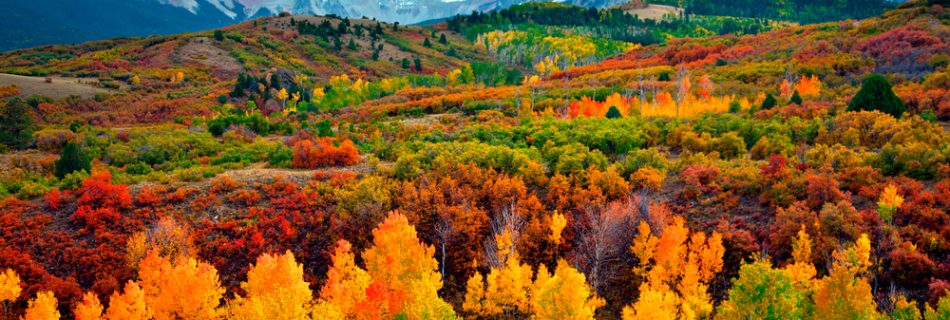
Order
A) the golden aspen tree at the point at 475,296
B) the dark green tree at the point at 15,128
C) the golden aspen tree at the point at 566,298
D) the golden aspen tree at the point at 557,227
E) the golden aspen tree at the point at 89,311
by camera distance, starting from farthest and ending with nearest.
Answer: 1. the dark green tree at the point at 15,128
2. the golden aspen tree at the point at 557,227
3. the golden aspen tree at the point at 475,296
4. the golden aspen tree at the point at 89,311
5. the golden aspen tree at the point at 566,298

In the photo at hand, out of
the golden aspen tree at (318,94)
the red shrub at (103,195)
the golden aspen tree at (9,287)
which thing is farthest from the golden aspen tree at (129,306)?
the golden aspen tree at (318,94)

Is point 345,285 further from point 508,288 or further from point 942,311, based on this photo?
point 942,311

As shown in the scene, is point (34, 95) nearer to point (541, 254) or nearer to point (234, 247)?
point (234, 247)

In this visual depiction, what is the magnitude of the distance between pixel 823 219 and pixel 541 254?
39.4 feet

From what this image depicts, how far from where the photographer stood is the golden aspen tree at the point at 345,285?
21.0 metres

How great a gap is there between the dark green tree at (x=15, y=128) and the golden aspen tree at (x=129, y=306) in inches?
1360

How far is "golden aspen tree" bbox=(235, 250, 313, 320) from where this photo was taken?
18484 millimetres

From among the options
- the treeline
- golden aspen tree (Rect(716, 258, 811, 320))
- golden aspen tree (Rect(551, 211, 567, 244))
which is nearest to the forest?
golden aspen tree (Rect(716, 258, 811, 320))

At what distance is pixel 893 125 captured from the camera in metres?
30.9

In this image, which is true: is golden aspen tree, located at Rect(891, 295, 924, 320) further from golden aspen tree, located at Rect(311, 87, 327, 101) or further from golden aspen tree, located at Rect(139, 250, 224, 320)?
golden aspen tree, located at Rect(311, 87, 327, 101)

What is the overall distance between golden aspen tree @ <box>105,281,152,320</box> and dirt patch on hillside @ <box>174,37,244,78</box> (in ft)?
294

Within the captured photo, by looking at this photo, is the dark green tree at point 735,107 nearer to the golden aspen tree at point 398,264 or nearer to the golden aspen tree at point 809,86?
the golden aspen tree at point 809,86

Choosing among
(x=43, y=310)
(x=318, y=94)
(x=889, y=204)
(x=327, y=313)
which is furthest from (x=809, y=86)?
(x=318, y=94)

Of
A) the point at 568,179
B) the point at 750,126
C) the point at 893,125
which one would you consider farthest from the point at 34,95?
the point at 893,125
